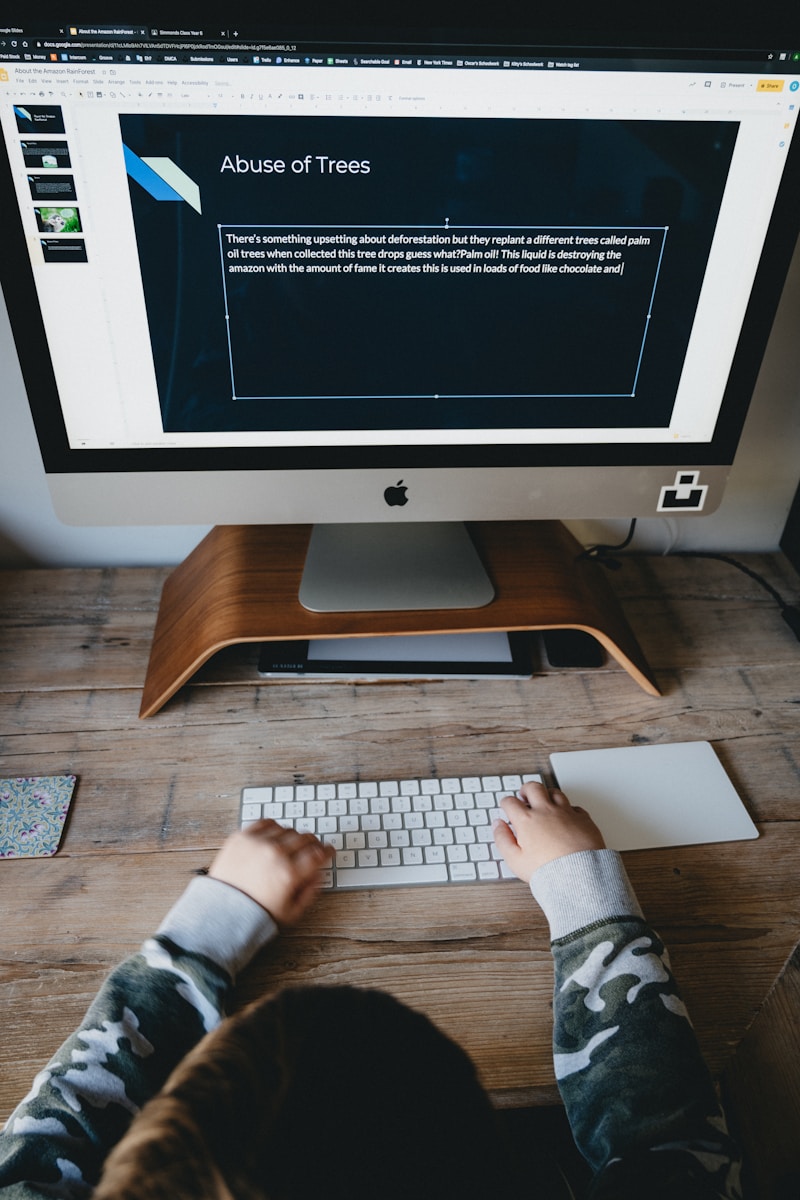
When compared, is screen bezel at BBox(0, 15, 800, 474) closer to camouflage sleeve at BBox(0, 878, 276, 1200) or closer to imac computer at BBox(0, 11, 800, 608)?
imac computer at BBox(0, 11, 800, 608)

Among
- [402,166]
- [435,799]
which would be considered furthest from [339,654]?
[402,166]

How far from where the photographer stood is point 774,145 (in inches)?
26.5

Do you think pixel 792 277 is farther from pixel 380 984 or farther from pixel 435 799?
pixel 380 984

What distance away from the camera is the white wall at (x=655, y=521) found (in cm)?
97

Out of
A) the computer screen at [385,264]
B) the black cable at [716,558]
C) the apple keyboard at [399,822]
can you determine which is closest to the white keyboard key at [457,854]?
the apple keyboard at [399,822]

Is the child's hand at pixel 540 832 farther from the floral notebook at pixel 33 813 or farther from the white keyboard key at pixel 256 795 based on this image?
the floral notebook at pixel 33 813

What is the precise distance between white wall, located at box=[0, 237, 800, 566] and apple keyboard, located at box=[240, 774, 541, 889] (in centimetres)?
Answer: 46

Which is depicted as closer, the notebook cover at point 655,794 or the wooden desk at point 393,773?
the wooden desk at point 393,773

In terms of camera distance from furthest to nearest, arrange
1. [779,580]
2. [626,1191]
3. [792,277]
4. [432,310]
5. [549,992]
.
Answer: [779,580] < [792,277] < [432,310] < [549,992] < [626,1191]

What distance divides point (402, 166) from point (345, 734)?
1.74ft

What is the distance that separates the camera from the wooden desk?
2.02 ft

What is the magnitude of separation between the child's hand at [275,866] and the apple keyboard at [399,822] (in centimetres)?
2

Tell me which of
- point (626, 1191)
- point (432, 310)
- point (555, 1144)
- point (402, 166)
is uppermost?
point (402, 166)

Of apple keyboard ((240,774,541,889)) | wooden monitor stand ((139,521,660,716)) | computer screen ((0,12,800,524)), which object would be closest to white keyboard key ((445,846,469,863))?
apple keyboard ((240,774,541,889))
